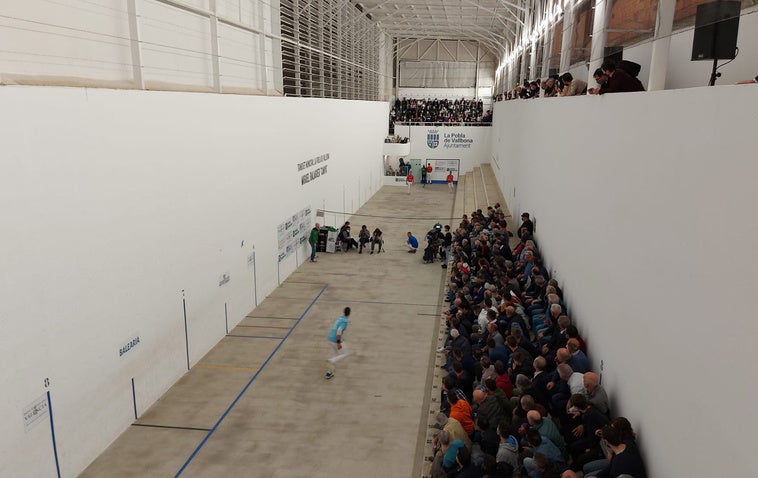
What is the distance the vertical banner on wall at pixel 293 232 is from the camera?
540 inches

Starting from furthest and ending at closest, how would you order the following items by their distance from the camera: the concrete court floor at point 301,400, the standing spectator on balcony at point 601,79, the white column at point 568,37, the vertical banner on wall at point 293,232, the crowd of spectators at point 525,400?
the vertical banner on wall at point 293,232 < the white column at point 568,37 < the concrete court floor at point 301,400 < the standing spectator on balcony at point 601,79 < the crowd of spectators at point 525,400

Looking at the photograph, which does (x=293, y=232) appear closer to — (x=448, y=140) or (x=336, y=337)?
(x=336, y=337)

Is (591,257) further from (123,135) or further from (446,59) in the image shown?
(446,59)

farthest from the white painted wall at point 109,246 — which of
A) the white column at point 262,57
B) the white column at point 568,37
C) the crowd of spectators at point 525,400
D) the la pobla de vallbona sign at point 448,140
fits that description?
the la pobla de vallbona sign at point 448,140

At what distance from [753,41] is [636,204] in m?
1.51

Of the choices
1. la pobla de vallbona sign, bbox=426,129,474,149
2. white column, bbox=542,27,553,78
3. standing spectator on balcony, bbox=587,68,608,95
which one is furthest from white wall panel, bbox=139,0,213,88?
la pobla de vallbona sign, bbox=426,129,474,149

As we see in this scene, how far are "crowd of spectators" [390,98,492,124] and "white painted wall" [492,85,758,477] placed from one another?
33.1m

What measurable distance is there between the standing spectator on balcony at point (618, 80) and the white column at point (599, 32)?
3.42 ft

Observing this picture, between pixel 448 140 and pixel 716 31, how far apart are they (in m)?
31.8

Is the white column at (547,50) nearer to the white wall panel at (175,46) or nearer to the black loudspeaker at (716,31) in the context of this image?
the white wall panel at (175,46)

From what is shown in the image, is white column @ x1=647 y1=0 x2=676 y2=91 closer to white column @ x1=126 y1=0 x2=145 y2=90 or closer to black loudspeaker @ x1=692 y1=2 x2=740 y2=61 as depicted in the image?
black loudspeaker @ x1=692 y1=2 x2=740 y2=61

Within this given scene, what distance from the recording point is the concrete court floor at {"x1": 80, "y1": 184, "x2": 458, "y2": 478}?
6.88 meters

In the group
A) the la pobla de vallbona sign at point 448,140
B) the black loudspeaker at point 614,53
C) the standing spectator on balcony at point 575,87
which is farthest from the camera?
the la pobla de vallbona sign at point 448,140

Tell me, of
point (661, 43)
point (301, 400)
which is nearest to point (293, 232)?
point (301, 400)
